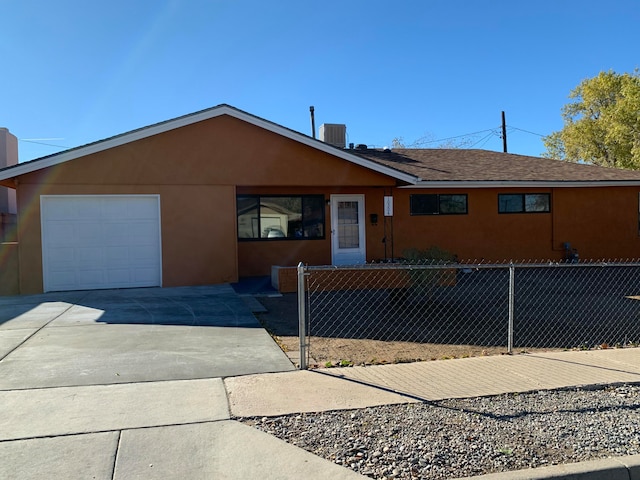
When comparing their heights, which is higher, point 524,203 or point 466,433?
point 524,203

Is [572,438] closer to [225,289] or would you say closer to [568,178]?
[225,289]

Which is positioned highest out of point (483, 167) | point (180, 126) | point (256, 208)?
point (180, 126)

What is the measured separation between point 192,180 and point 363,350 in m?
7.50

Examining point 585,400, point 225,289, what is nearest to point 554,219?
point 225,289

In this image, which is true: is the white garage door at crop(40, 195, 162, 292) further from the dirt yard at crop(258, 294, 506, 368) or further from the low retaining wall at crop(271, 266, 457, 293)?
the dirt yard at crop(258, 294, 506, 368)

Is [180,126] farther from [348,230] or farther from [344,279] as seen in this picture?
[348,230]

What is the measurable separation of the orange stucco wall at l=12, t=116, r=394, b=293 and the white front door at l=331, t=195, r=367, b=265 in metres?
1.55

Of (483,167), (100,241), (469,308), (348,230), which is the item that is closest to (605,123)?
(483,167)

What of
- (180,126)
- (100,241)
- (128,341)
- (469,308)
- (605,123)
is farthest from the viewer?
(605,123)

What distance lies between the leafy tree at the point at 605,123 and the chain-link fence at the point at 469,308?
16.9 meters

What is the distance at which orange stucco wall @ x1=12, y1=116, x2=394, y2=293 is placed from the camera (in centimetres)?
1201

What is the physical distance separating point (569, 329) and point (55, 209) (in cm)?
1140

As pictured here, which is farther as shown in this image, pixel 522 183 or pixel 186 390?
pixel 522 183

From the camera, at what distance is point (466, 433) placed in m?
4.23
